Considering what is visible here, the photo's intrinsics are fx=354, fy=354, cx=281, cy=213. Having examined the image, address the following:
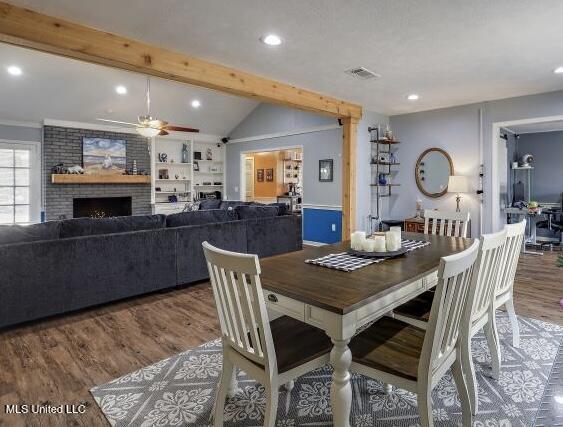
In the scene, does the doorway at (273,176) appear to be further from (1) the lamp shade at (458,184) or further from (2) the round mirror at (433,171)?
(1) the lamp shade at (458,184)

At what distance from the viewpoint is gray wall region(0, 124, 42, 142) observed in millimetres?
6371

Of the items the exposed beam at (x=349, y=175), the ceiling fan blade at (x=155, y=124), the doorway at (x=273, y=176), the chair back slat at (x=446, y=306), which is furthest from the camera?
the doorway at (x=273, y=176)

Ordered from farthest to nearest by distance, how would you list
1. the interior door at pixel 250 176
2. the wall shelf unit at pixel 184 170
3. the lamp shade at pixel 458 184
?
the interior door at pixel 250 176
the wall shelf unit at pixel 184 170
the lamp shade at pixel 458 184

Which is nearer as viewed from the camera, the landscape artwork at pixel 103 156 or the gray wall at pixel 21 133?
the gray wall at pixel 21 133

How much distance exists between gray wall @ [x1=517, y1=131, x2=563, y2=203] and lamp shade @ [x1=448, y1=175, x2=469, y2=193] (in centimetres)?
316

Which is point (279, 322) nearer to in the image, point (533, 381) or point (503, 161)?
point (533, 381)

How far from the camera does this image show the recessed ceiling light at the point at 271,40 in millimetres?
3006

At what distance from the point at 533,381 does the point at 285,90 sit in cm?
373

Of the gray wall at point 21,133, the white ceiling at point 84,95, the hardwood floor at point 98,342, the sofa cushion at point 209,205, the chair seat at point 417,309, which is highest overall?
the white ceiling at point 84,95

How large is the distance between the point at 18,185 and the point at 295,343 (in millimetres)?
7044

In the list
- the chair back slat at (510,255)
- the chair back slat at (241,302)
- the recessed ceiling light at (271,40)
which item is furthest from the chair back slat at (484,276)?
the recessed ceiling light at (271,40)

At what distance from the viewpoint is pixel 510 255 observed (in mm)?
2289

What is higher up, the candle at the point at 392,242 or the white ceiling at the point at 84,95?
the white ceiling at the point at 84,95

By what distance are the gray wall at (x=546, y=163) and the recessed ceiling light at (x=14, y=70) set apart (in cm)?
945
